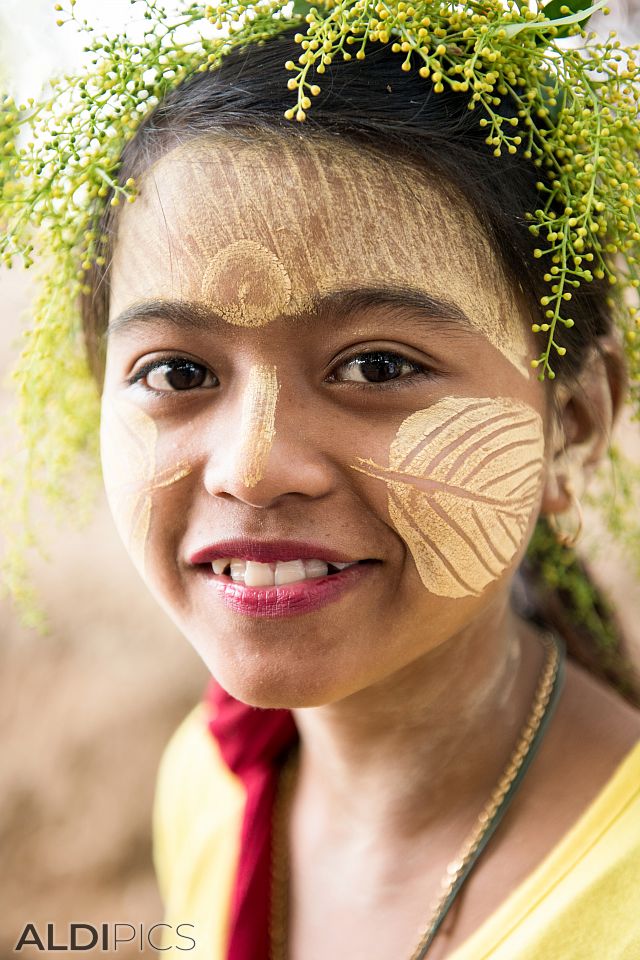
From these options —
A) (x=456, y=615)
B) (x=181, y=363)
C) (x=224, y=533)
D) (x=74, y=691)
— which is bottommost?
(x=74, y=691)

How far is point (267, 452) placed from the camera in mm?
1172

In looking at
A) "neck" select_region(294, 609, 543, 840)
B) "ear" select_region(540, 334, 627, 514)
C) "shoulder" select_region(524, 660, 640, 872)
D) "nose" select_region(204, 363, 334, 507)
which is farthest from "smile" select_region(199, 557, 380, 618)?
"shoulder" select_region(524, 660, 640, 872)

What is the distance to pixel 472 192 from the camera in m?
1.23

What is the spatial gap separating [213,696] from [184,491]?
83 cm

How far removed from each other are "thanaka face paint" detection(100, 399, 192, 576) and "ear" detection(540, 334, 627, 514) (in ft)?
1.86

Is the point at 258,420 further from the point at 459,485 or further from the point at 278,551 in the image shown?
the point at 459,485

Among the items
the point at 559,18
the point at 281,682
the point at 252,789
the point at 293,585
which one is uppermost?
the point at 559,18

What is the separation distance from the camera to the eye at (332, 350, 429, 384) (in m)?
1.22

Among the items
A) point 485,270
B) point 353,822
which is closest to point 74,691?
point 353,822

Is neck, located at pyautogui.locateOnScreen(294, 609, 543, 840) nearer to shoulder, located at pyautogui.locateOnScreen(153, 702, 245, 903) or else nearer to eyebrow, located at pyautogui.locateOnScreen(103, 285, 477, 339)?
shoulder, located at pyautogui.locateOnScreen(153, 702, 245, 903)

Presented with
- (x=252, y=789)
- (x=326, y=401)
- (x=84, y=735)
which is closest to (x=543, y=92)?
(x=326, y=401)

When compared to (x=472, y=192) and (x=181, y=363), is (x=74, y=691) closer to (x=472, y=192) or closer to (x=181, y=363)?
(x=181, y=363)

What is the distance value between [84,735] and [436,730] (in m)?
2.11

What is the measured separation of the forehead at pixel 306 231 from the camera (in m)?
1.18
